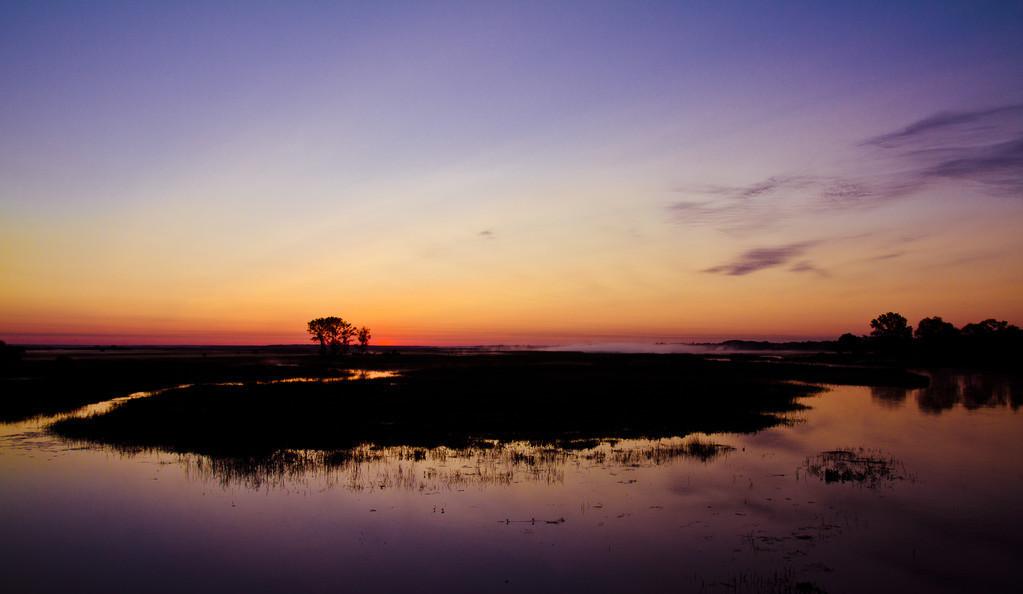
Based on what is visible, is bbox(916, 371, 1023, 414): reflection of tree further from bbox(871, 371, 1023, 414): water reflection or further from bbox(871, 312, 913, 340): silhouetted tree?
bbox(871, 312, 913, 340): silhouetted tree

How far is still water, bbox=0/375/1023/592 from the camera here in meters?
11.4

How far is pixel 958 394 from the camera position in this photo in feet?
153

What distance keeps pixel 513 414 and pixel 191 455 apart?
52.5 ft

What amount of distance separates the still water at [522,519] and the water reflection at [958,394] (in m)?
18.0

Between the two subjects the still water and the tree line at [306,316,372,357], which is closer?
the still water

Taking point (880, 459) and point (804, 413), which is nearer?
point (880, 459)

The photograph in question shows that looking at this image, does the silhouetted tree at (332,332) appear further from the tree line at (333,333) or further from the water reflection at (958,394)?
the water reflection at (958,394)

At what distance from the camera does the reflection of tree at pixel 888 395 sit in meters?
41.0

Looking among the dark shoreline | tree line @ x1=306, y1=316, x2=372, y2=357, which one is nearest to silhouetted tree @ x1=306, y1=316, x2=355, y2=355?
tree line @ x1=306, y1=316, x2=372, y2=357

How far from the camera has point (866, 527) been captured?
14023 millimetres

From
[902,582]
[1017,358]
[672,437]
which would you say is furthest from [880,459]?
[1017,358]

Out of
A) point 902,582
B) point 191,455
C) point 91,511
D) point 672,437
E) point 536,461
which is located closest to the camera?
point 902,582

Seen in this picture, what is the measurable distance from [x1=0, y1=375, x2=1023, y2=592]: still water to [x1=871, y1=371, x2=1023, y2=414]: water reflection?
1804 centimetres

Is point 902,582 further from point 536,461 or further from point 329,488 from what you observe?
point 329,488
